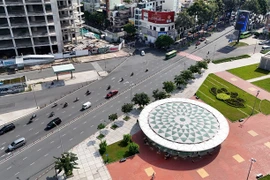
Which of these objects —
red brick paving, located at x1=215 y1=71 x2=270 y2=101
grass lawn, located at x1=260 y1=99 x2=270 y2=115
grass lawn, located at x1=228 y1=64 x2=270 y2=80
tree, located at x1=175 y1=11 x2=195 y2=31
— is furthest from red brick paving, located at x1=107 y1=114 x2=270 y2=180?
tree, located at x1=175 y1=11 x2=195 y2=31

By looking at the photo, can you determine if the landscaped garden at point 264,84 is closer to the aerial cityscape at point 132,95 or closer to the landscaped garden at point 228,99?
the aerial cityscape at point 132,95

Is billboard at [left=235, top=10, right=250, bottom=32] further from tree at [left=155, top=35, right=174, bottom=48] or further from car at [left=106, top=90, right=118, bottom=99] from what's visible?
car at [left=106, top=90, right=118, bottom=99]

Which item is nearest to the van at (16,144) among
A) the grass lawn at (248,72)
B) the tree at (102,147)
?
the tree at (102,147)

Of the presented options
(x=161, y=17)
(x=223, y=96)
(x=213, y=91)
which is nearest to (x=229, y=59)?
(x=213, y=91)

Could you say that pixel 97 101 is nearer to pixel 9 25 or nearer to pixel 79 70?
pixel 79 70

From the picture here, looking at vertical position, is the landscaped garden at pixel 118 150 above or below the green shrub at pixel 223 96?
below

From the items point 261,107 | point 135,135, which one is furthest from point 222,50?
point 135,135
